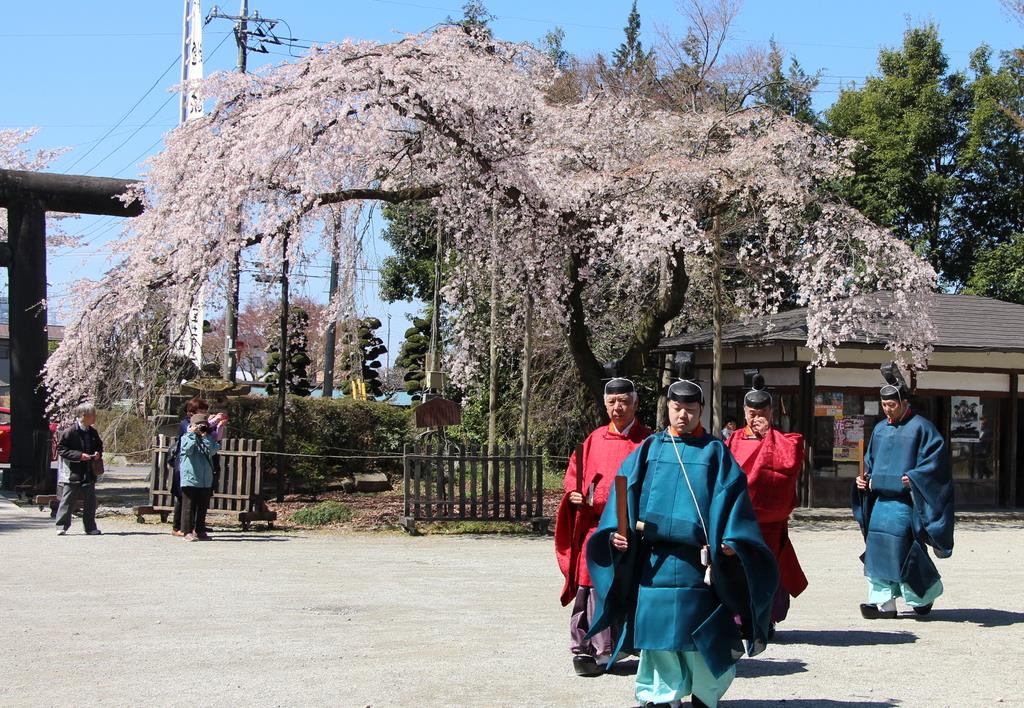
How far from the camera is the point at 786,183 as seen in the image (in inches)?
612

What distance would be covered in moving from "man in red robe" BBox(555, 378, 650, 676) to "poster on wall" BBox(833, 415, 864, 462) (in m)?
12.8

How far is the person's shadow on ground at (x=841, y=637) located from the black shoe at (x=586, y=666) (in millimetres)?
1657

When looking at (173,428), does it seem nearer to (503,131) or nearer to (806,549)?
(503,131)

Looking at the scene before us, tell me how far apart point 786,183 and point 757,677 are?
1082cm

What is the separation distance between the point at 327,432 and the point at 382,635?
12.4m

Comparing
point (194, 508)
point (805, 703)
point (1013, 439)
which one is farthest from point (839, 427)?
point (805, 703)

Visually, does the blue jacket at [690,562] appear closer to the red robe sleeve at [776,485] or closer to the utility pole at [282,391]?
the red robe sleeve at [776,485]

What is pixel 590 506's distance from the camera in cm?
620

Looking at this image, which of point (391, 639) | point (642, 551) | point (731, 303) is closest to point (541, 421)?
point (731, 303)

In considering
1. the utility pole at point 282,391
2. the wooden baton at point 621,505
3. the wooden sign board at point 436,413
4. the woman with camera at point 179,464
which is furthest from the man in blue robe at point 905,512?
the utility pole at point 282,391

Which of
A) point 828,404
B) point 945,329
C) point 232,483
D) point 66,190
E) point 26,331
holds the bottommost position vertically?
point 232,483

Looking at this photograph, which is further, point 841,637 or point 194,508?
point 194,508

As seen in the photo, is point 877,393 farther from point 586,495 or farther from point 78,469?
point 586,495

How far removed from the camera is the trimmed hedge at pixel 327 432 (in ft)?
59.3
